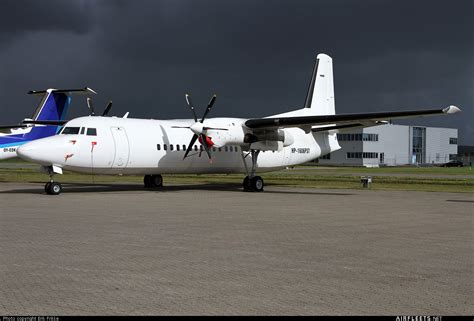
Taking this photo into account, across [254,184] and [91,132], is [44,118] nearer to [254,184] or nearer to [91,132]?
[91,132]

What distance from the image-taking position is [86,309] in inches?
249

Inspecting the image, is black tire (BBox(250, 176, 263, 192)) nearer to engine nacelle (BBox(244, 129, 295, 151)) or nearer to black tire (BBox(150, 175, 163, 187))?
engine nacelle (BBox(244, 129, 295, 151))

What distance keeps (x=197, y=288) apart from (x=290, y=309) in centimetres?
148

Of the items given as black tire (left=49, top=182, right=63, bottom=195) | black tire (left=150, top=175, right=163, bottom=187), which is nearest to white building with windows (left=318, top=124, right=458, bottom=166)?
black tire (left=150, top=175, right=163, bottom=187)

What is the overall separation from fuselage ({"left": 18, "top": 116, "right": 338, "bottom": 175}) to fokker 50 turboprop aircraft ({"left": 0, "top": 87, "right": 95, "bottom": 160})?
10110 millimetres

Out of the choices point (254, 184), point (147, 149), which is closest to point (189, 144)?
point (147, 149)

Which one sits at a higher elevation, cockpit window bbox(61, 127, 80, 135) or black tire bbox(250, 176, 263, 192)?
cockpit window bbox(61, 127, 80, 135)

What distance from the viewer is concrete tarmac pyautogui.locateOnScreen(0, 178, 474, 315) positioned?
6629 mm

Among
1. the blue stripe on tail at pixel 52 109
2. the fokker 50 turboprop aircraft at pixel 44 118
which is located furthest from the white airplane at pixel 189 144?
the blue stripe on tail at pixel 52 109

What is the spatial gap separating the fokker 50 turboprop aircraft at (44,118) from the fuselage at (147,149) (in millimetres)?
10110

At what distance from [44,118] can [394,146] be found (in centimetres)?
8754

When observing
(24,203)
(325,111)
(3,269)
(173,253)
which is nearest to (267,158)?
(325,111)

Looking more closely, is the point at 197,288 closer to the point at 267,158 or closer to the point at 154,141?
the point at 154,141

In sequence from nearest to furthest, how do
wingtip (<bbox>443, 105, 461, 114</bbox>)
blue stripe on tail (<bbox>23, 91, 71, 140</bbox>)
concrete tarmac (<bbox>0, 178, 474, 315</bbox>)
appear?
concrete tarmac (<bbox>0, 178, 474, 315</bbox>), wingtip (<bbox>443, 105, 461, 114</bbox>), blue stripe on tail (<bbox>23, 91, 71, 140</bbox>)
